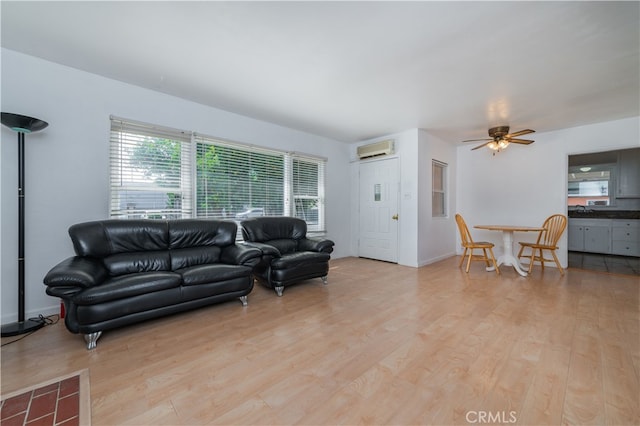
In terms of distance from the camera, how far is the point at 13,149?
251cm

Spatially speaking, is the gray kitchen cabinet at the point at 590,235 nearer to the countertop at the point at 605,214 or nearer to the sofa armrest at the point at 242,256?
the countertop at the point at 605,214

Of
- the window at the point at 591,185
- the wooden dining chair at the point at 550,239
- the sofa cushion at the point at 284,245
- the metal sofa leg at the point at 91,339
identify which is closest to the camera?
the metal sofa leg at the point at 91,339

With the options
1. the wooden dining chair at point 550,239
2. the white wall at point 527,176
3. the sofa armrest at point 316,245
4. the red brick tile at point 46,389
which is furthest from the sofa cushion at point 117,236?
the white wall at point 527,176

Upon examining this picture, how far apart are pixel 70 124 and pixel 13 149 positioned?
0.52 meters

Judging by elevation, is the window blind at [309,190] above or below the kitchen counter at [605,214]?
above

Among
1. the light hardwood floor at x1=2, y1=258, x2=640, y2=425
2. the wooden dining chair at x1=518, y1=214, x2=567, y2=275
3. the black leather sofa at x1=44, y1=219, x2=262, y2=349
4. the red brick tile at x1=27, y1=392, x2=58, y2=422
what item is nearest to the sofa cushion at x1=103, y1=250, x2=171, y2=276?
the black leather sofa at x1=44, y1=219, x2=262, y2=349

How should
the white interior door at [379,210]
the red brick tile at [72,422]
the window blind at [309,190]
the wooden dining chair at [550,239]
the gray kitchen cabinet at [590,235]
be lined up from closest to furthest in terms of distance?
the red brick tile at [72,422], the wooden dining chair at [550,239], the window blind at [309,190], the white interior door at [379,210], the gray kitchen cabinet at [590,235]

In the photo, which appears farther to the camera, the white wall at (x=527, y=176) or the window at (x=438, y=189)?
the window at (x=438, y=189)

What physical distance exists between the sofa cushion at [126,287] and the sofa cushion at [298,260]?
113 centimetres

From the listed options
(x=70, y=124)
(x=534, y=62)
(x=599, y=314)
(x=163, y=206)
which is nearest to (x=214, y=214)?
(x=163, y=206)

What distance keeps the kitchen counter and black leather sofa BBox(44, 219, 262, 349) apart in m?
7.71

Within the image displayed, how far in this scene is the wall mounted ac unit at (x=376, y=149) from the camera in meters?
5.09

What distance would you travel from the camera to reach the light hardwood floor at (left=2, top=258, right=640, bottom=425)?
1.39 m

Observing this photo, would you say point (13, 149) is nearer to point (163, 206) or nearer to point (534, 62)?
point (163, 206)
